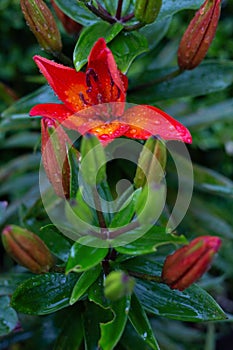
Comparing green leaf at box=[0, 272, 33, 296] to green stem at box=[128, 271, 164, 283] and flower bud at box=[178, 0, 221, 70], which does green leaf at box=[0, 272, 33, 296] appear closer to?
green stem at box=[128, 271, 164, 283]

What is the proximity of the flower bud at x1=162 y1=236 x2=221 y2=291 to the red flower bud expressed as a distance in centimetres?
15

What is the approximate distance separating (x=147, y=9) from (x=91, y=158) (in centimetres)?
25

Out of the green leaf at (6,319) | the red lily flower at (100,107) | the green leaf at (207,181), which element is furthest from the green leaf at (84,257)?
the green leaf at (207,181)

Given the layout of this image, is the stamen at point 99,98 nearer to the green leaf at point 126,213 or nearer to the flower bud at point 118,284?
the green leaf at point 126,213

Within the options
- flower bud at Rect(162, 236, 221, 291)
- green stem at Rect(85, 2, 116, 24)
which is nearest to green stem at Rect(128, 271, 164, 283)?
flower bud at Rect(162, 236, 221, 291)

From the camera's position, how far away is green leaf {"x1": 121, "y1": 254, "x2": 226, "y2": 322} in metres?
0.66

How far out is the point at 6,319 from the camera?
2.52ft

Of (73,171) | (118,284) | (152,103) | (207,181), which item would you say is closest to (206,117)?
(207,181)

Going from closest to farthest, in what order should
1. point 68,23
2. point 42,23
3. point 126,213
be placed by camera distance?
point 126,213 < point 42,23 < point 68,23

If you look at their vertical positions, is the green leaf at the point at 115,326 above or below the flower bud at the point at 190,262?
below

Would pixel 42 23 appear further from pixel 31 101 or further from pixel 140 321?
pixel 140 321

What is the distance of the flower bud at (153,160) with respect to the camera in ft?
1.90

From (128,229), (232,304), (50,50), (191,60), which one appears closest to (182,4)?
(191,60)

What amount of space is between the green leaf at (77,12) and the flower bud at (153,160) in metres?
0.30
